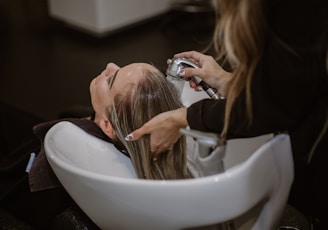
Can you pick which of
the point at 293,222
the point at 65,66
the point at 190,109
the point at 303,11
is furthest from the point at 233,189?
the point at 65,66

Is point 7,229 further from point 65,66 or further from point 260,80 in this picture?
point 65,66

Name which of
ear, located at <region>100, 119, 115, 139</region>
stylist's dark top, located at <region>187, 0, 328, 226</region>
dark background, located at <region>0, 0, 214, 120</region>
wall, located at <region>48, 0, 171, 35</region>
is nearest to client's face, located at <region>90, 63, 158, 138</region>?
ear, located at <region>100, 119, 115, 139</region>

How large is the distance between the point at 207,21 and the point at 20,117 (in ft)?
6.84

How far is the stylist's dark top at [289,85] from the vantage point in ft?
3.18

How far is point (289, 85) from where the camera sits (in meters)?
1.00

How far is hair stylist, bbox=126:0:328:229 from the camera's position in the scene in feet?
3.19

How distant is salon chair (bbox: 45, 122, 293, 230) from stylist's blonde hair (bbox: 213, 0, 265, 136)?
0.11m

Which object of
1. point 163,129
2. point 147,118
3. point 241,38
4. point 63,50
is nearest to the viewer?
point 241,38

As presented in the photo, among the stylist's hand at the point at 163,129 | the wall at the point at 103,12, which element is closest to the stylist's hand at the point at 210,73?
the stylist's hand at the point at 163,129

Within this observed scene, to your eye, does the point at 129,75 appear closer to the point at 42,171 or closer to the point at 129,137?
the point at 129,137

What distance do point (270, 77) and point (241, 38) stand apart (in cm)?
8

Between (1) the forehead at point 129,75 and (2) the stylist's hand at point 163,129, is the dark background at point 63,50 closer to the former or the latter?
(1) the forehead at point 129,75

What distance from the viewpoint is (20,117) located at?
1732 mm

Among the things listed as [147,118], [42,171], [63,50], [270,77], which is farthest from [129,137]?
[63,50]
